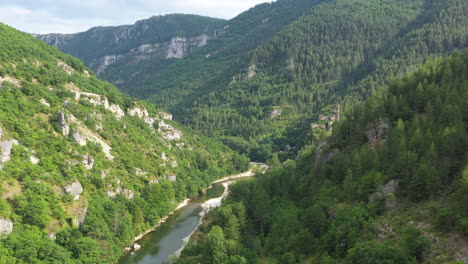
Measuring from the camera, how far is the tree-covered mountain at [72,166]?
267ft

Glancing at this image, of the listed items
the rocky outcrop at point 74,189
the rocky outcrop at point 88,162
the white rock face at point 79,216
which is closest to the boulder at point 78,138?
the rocky outcrop at point 88,162

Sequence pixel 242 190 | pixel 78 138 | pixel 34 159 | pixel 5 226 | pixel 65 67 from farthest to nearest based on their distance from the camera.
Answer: pixel 65 67 < pixel 78 138 < pixel 242 190 < pixel 34 159 < pixel 5 226

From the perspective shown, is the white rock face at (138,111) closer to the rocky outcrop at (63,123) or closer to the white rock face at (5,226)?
the rocky outcrop at (63,123)

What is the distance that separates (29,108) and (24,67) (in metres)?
28.0

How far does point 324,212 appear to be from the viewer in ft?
242

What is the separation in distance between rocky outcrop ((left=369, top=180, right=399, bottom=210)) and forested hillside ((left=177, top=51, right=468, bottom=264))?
17 cm

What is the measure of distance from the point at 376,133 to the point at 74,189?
255 feet

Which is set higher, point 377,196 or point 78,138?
point 78,138

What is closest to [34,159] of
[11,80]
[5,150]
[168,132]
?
[5,150]

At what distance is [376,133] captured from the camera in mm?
83500

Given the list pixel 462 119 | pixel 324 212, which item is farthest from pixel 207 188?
pixel 462 119

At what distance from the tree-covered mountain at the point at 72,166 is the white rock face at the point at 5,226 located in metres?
0.20

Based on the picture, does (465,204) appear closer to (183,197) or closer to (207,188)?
(183,197)

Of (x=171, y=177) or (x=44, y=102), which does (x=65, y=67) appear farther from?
(x=171, y=177)
